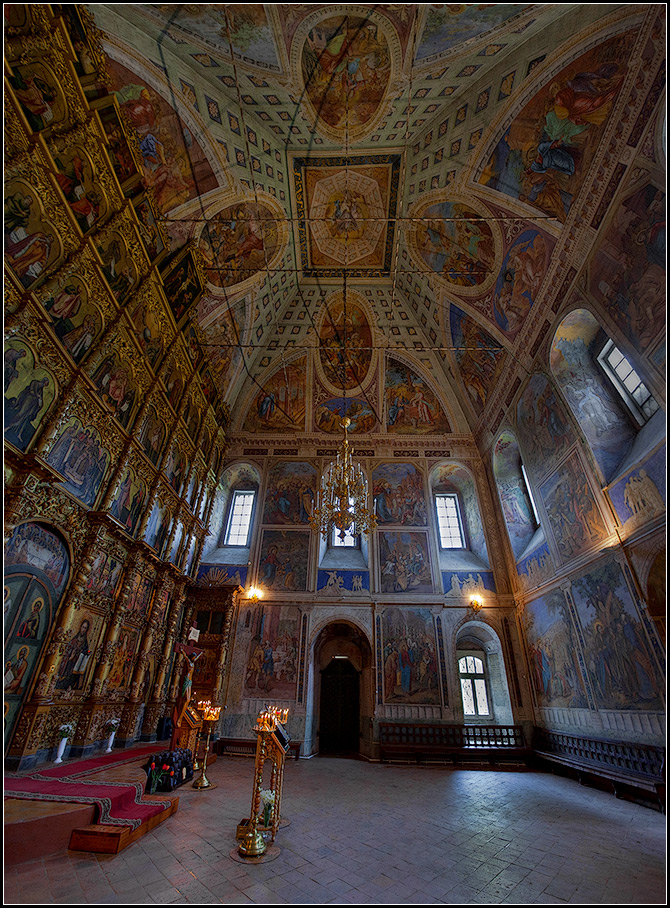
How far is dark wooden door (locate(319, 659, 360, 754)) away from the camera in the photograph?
13837 millimetres

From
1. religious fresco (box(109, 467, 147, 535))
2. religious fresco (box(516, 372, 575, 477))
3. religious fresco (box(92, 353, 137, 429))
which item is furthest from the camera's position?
religious fresco (box(516, 372, 575, 477))

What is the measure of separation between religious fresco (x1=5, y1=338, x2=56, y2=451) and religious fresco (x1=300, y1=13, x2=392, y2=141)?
365 inches

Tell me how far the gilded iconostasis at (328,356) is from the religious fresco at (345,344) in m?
0.13

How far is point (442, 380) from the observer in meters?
16.3

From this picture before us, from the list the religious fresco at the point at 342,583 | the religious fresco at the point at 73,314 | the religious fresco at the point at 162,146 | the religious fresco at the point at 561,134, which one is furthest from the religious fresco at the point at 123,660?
the religious fresco at the point at 561,134

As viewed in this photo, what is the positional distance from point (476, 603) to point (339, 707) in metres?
6.38


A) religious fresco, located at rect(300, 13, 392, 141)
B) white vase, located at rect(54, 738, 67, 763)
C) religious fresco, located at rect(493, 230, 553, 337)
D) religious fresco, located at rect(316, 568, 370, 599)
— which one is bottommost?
white vase, located at rect(54, 738, 67, 763)

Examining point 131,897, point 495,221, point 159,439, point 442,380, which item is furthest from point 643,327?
point 159,439

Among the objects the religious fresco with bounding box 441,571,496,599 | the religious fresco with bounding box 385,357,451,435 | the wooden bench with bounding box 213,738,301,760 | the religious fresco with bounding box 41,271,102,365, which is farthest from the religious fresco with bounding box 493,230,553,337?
the wooden bench with bounding box 213,738,301,760

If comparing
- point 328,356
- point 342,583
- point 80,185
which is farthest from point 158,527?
point 328,356

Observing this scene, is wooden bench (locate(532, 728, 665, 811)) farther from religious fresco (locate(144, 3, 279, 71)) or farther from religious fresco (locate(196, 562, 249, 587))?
religious fresco (locate(144, 3, 279, 71))

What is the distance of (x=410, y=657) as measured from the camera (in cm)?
1239

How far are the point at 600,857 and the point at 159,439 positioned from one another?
36.8 feet

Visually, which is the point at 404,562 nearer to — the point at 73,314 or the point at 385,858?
the point at 385,858
